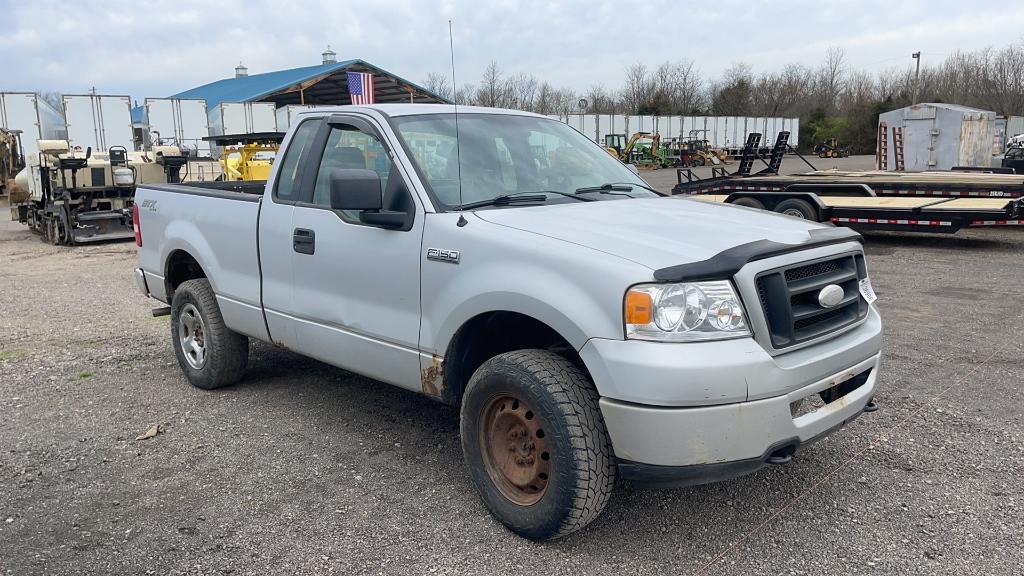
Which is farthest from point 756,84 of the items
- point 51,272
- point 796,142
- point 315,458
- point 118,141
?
point 315,458

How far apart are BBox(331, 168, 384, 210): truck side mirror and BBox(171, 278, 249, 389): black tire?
2173mm

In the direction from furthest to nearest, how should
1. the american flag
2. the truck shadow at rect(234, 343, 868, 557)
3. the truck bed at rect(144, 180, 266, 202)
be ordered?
the american flag, the truck bed at rect(144, 180, 266, 202), the truck shadow at rect(234, 343, 868, 557)

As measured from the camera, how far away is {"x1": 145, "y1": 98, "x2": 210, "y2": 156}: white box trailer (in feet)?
95.4

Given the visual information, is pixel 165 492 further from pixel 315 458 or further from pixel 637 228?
pixel 637 228

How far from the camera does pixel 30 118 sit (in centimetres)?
2719

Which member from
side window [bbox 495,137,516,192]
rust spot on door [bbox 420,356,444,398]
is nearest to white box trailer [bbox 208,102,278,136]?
side window [bbox 495,137,516,192]

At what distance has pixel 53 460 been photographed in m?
4.65

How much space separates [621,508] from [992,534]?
1647mm

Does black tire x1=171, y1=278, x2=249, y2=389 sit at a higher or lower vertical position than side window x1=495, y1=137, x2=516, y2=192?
lower

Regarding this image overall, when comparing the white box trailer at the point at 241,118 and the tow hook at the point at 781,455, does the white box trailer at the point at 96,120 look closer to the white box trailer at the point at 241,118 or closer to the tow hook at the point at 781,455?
the white box trailer at the point at 241,118

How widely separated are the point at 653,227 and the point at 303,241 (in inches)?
82.8

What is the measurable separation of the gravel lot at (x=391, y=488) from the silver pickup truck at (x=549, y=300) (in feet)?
1.63

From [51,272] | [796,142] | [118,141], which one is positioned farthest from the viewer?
[796,142]

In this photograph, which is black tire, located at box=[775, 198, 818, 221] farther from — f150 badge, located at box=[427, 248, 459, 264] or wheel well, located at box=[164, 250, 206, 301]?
f150 badge, located at box=[427, 248, 459, 264]
